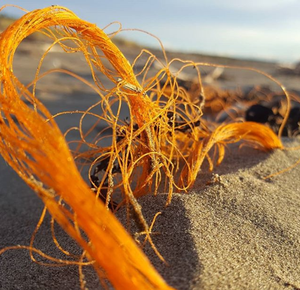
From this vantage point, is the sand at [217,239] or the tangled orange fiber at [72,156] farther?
the sand at [217,239]

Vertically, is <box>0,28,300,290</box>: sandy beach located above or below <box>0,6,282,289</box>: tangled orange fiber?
below

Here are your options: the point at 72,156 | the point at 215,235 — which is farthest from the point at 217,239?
the point at 72,156

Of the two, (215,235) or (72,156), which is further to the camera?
(215,235)

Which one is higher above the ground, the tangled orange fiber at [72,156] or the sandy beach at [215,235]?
the tangled orange fiber at [72,156]

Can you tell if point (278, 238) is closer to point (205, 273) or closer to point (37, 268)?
point (205, 273)

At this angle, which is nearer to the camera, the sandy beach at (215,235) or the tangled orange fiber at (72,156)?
the tangled orange fiber at (72,156)

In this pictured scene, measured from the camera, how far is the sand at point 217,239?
1.11m

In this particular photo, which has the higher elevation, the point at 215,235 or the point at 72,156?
the point at 72,156

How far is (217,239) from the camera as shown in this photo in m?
1.25

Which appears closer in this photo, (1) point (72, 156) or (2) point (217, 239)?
(1) point (72, 156)

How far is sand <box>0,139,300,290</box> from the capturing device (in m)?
1.11

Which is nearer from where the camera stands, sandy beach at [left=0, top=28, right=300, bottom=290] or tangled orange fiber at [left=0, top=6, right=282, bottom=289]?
tangled orange fiber at [left=0, top=6, right=282, bottom=289]

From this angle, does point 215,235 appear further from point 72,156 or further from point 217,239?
point 72,156

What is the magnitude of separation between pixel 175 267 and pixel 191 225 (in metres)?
0.21
